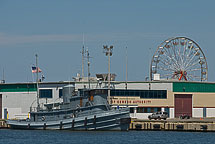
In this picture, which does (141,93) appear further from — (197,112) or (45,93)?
(45,93)

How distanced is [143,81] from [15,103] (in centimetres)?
2643

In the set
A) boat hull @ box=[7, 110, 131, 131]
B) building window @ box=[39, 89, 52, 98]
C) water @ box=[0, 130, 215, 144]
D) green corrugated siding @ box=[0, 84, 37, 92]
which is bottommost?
water @ box=[0, 130, 215, 144]

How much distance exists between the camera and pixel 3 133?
326 feet

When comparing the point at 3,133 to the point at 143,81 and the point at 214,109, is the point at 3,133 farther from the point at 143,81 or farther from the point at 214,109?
the point at 214,109

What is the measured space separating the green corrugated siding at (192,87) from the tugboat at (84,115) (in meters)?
25.7

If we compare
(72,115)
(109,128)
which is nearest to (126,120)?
(109,128)

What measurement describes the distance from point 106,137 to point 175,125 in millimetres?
16021

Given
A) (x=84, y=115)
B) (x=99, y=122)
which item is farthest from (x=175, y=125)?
(x=84, y=115)

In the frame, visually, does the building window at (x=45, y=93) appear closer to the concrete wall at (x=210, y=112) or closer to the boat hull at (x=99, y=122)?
the boat hull at (x=99, y=122)

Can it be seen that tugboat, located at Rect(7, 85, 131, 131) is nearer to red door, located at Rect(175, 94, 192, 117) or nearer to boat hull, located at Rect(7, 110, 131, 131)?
boat hull, located at Rect(7, 110, 131, 131)

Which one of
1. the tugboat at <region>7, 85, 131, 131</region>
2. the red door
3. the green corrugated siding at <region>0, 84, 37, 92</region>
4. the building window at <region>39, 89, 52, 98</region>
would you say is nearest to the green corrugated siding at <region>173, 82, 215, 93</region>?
the red door

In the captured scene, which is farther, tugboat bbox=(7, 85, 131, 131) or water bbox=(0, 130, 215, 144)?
tugboat bbox=(7, 85, 131, 131)

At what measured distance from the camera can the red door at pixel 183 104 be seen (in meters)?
118

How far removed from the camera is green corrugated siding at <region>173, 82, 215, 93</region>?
118 metres
